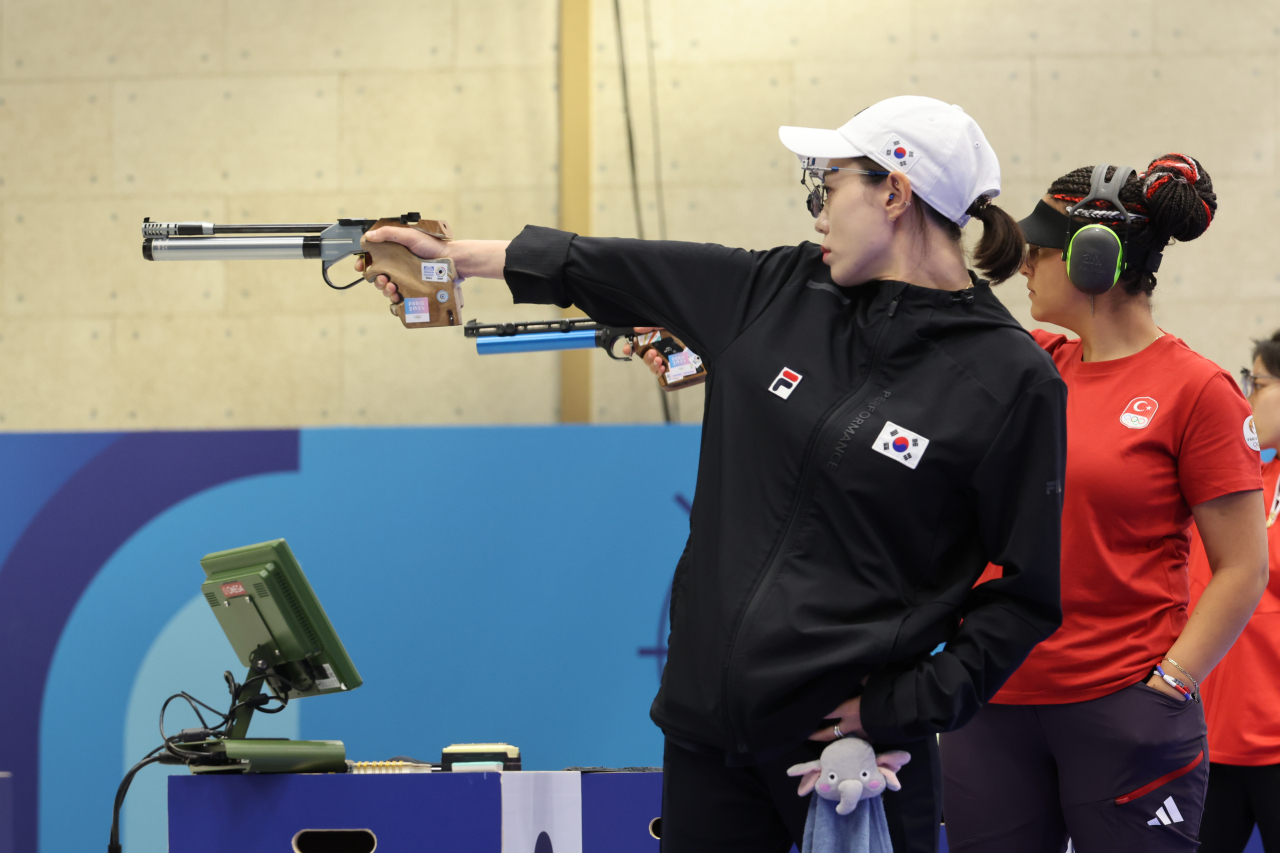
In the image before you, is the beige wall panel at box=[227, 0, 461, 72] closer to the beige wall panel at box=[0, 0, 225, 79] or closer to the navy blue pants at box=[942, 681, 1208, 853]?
the beige wall panel at box=[0, 0, 225, 79]

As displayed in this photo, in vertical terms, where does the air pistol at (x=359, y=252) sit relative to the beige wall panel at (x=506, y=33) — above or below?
below

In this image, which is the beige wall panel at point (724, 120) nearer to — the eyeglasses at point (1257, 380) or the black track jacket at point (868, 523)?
the eyeglasses at point (1257, 380)

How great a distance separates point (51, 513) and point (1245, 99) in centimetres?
434

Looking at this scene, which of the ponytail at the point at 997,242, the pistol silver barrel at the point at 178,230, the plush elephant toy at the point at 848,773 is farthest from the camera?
the pistol silver barrel at the point at 178,230

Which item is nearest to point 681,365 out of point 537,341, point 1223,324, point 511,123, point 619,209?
point 537,341

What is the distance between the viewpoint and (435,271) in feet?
4.74

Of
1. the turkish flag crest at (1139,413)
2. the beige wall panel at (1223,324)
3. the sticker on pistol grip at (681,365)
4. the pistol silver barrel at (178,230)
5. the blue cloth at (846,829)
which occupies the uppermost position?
the beige wall panel at (1223,324)

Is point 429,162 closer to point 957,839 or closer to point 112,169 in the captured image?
point 112,169

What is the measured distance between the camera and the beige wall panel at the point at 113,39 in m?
3.84

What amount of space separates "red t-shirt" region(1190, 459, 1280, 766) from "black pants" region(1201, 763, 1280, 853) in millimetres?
32

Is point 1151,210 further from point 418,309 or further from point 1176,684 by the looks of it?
point 418,309

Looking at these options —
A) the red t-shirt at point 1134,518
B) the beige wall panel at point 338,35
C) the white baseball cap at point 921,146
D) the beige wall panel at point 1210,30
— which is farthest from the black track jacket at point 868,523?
the beige wall panel at point 1210,30

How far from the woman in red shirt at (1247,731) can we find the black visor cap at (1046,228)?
75 centimetres

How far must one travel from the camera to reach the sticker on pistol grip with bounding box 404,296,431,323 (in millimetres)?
1458
